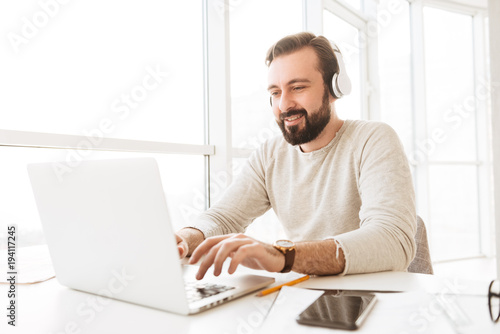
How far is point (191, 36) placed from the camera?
209 centimetres

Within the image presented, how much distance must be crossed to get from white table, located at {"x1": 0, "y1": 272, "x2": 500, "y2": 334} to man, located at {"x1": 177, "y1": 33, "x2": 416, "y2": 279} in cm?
16

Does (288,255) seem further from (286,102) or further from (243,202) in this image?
(286,102)

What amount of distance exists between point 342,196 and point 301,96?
1.28ft

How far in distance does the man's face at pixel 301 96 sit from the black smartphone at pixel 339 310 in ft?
2.64

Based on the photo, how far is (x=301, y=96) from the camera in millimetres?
1471

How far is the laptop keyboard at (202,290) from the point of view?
2.39 feet

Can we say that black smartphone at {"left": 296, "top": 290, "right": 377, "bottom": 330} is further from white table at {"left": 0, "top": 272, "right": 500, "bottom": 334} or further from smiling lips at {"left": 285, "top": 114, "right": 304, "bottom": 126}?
smiling lips at {"left": 285, "top": 114, "right": 304, "bottom": 126}

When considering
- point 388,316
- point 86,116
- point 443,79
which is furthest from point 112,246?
point 443,79

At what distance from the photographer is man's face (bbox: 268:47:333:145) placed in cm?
145

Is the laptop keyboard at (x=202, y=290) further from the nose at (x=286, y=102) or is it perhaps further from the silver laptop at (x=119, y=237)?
the nose at (x=286, y=102)

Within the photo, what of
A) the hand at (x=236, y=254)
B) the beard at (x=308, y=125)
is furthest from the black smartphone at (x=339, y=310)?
the beard at (x=308, y=125)

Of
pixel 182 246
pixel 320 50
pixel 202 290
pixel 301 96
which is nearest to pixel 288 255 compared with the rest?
pixel 202 290

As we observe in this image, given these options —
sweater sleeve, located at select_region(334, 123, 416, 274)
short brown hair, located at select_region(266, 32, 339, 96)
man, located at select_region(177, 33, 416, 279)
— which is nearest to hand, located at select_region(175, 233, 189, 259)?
man, located at select_region(177, 33, 416, 279)

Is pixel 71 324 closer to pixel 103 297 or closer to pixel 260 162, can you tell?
pixel 103 297
